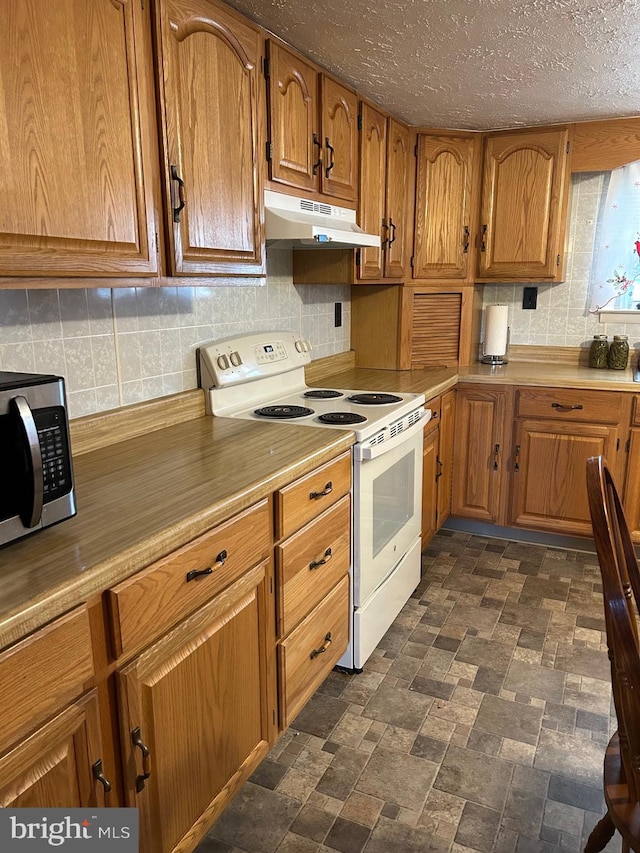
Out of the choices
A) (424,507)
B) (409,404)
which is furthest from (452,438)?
(409,404)

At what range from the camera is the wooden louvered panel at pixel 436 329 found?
339 cm

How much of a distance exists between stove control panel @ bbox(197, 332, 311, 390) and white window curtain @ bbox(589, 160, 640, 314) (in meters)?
1.82

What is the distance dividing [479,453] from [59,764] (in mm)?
2669

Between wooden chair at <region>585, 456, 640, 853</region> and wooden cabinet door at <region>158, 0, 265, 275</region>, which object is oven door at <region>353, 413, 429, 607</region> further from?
wooden chair at <region>585, 456, 640, 853</region>

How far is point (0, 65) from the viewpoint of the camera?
112cm

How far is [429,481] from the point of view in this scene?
3.02 meters

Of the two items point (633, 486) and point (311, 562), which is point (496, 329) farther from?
point (311, 562)

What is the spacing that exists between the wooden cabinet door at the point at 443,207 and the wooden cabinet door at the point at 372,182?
404 mm

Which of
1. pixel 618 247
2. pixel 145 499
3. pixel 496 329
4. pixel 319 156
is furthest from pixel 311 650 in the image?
pixel 618 247

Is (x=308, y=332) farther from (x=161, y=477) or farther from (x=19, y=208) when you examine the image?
(x=19, y=208)

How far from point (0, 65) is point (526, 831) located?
81.0 inches

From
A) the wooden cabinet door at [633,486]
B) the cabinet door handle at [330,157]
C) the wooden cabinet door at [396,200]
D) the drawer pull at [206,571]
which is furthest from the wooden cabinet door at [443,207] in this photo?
the drawer pull at [206,571]

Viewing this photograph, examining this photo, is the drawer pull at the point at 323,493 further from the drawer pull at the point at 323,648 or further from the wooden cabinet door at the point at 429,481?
the wooden cabinet door at the point at 429,481

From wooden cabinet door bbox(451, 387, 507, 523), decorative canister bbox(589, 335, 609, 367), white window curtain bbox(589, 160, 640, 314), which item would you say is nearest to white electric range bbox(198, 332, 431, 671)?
wooden cabinet door bbox(451, 387, 507, 523)
